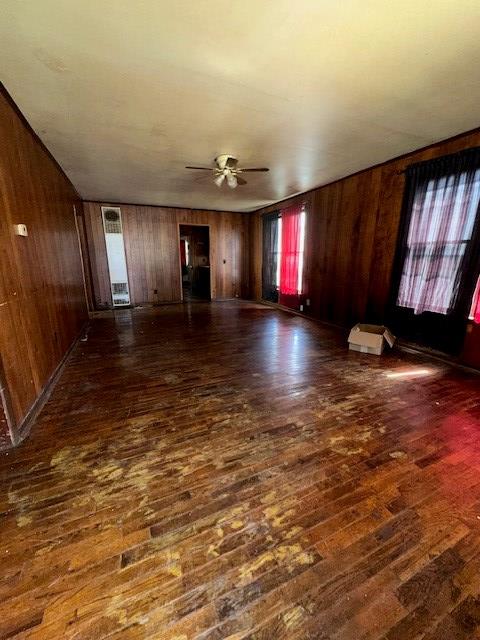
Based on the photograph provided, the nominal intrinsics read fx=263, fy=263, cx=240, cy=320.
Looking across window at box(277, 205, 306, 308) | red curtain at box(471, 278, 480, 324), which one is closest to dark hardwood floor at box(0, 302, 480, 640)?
red curtain at box(471, 278, 480, 324)

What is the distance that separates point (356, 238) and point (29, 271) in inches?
172

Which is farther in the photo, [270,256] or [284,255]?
[270,256]

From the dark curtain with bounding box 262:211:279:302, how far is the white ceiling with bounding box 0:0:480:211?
10.4 feet

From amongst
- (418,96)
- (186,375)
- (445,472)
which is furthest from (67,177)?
(445,472)

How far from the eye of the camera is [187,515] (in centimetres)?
133

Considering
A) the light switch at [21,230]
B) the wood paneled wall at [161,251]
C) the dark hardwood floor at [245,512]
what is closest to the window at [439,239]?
the dark hardwood floor at [245,512]

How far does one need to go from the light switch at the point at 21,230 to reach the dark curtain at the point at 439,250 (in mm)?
4288

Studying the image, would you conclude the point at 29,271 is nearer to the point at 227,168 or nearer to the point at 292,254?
the point at 227,168

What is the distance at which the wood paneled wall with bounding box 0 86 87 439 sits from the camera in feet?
6.31

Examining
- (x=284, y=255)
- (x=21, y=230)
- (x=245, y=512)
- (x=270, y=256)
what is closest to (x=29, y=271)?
(x=21, y=230)

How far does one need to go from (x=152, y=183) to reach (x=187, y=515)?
5.01 m

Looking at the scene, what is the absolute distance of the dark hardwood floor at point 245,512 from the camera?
962 millimetres

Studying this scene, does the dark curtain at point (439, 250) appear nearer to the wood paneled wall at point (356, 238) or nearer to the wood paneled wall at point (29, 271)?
the wood paneled wall at point (356, 238)

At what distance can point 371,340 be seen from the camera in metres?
3.49
